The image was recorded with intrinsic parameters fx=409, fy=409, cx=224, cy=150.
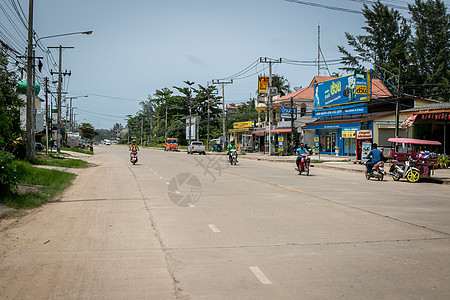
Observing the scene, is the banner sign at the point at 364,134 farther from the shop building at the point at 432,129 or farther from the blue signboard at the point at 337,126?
the blue signboard at the point at 337,126

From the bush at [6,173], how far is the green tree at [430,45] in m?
57.0

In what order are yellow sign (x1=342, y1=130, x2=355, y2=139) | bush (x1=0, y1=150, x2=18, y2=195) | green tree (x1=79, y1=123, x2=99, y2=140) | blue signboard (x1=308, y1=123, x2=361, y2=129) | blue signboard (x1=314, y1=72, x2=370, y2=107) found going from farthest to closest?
green tree (x1=79, y1=123, x2=99, y2=140)
blue signboard (x1=314, y1=72, x2=370, y2=107)
blue signboard (x1=308, y1=123, x2=361, y2=129)
yellow sign (x1=342, y1=130, x2=355, y2=139)
bush (x1=0, y1=150, x2=18, y2=195)

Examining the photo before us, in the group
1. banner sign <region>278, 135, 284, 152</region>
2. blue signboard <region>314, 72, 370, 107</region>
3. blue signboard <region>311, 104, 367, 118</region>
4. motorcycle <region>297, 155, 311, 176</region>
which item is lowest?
motorcycle <region>297, 155, 311, 176</region>

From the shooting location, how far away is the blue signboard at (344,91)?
41.7 metres

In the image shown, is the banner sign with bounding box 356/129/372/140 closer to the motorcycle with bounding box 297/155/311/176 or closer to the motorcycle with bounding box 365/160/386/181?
the motorcycle with bounding box 297/155/311/176

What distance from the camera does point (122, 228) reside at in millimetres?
8156

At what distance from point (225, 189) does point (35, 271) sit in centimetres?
998

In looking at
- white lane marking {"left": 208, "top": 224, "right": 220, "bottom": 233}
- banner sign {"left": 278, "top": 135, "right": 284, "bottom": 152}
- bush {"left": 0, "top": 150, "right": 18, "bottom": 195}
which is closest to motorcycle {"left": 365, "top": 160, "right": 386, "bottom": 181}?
white lane marking {"left": 208, "top": 224, "right": 220, "bottom": 233}

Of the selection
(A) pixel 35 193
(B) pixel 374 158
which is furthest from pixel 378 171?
(A) pixel 35 193

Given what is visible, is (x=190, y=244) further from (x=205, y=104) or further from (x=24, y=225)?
(x=205, y=104)

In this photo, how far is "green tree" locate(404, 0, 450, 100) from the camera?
56562mm

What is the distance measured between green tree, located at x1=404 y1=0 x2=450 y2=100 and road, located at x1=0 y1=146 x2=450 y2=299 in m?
52.0

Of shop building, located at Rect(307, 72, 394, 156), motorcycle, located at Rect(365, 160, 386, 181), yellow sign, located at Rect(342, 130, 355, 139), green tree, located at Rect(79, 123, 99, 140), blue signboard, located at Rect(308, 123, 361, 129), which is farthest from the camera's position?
green tree, located at Rect(79, 123, 99, 140)

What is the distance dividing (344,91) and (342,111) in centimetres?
215
